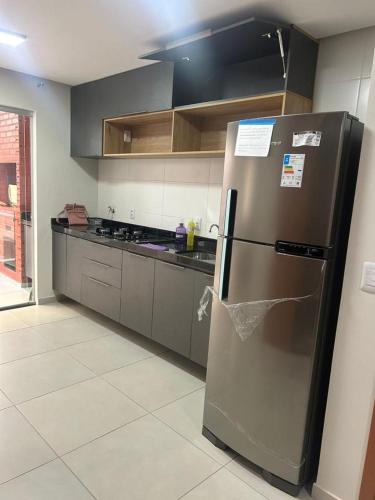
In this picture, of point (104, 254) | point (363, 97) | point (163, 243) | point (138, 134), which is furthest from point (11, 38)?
point (363, 97)

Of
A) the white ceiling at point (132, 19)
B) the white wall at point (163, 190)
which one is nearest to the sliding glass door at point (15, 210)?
the white wall at point (163, 190)

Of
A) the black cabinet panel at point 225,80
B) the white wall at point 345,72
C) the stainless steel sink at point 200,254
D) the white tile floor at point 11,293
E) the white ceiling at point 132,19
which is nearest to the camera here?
the white ceiling at point 132,19

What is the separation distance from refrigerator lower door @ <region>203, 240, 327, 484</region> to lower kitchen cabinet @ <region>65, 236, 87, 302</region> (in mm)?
2147

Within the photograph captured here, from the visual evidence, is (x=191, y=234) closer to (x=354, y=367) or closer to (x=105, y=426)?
(x=105, y=426)

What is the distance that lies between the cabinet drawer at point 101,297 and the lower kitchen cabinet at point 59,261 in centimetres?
42

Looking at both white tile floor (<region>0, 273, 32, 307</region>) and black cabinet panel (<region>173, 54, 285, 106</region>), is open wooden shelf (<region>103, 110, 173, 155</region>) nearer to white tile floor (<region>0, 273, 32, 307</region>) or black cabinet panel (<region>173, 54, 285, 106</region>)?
black cabinet panel (<region>173, 54, 285, 106</region>)

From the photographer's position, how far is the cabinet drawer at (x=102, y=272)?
3.23m

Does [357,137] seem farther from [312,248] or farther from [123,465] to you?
[123,465]

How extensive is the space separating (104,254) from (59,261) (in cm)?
92

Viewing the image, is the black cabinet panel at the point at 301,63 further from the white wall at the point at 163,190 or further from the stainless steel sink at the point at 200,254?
the stainless steel sink at the point at 200,254

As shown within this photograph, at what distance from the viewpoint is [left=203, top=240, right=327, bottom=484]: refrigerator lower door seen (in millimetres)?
1577

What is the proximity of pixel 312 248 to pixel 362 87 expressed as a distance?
121 cm

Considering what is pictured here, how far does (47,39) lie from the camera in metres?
2.55

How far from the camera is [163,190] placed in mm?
3479
